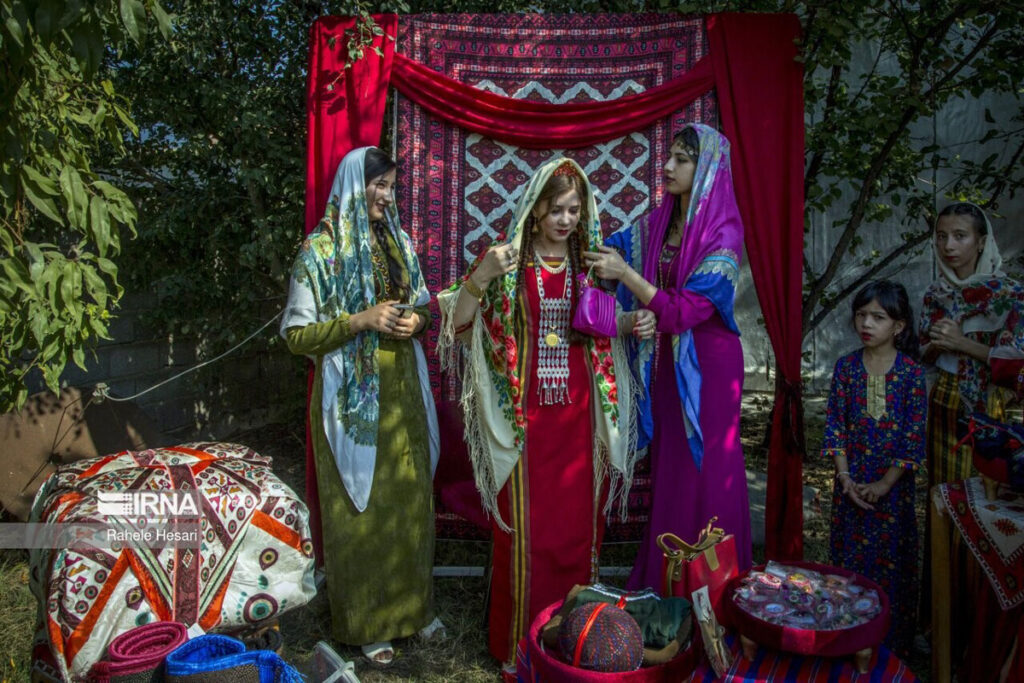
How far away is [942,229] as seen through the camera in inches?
123

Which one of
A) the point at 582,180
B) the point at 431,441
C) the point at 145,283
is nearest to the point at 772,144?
the point at 582,180

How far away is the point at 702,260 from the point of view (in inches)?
121

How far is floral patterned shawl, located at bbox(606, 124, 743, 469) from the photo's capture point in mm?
3072

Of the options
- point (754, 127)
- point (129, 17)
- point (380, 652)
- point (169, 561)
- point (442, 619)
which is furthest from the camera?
point (754, 127)

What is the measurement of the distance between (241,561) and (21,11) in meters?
1.65

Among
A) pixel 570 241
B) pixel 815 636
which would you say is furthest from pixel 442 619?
pixel 815 636

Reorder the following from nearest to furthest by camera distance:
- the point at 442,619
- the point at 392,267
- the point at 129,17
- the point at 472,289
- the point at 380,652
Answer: the point at 129,17, the point at 472,289, the point at 380,652, the point at 392,267, the point at 442,619

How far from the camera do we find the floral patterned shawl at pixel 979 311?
2979mm

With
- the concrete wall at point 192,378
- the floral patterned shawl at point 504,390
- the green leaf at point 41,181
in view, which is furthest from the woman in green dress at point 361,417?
the concrete wall at point 192,378

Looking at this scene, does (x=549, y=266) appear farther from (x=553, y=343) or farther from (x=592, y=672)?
(x=592, y=672)

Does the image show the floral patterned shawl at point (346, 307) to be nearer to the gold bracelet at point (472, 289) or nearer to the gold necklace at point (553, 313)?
the gold bracelet at point (472, 289)

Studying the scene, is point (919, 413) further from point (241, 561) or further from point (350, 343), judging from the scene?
point (241, 561)

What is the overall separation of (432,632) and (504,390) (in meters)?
1.04

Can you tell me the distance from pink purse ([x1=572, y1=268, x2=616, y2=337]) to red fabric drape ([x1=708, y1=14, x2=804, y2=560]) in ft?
3.35
